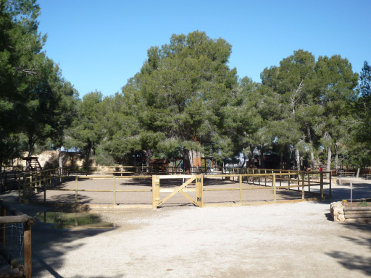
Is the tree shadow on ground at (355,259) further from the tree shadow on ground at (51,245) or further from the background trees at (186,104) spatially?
the background trees at (186,104)

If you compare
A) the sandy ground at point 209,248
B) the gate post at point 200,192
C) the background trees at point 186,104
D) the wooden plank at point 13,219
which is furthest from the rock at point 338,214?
the wooden plank at point 13,219

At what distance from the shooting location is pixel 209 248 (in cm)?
792

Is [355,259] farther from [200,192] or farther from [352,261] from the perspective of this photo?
[200,192]

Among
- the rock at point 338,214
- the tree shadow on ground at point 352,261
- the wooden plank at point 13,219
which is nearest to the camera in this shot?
the wooden plank at point 13,219

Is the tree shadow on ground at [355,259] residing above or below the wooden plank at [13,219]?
below

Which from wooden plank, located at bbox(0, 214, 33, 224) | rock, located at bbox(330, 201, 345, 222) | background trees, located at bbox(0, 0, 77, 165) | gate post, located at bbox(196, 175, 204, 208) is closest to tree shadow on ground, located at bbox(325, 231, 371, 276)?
rock, located at bbox(330, 201, 345, 222)

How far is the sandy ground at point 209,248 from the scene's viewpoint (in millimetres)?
6320

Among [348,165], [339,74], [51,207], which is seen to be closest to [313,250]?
[51,207]

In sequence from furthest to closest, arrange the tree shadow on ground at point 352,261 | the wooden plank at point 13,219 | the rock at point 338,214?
the rock at point 338,214 < the tree shadow on ground at point 352,261 < the wooden plank at point 13,219

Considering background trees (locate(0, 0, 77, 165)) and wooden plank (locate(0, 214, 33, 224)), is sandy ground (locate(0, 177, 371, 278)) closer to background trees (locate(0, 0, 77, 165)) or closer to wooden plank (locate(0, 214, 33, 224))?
wooden plank (locate(0, 214, 33, 224))

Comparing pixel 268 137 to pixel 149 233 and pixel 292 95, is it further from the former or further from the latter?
pixel 149 233

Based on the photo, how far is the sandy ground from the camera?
632 cm

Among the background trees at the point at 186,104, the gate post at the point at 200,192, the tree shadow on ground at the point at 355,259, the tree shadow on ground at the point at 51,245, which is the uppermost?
the background trees at the point at 186,104

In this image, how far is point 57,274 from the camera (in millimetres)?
6152
